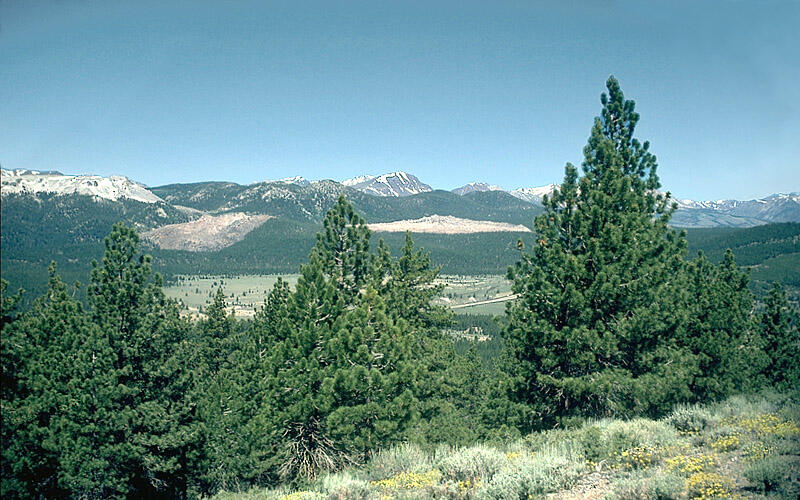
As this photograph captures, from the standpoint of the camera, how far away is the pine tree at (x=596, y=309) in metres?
17.7

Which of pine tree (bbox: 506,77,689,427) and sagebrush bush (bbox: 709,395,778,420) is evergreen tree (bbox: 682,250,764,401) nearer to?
pine tree (bbox: 506,77,689,427)

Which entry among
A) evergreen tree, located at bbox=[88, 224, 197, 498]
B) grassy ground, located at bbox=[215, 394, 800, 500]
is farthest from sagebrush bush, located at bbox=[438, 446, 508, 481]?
evergreen tree, located at bbox=[88, 224, 197, 498]

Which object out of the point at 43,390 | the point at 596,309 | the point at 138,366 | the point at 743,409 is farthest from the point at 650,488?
the point at 43,390

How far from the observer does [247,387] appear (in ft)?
84.6

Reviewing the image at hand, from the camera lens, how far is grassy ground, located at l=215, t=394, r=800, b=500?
7910 mm

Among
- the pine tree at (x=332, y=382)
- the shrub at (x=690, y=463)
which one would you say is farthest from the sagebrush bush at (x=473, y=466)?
the pine tree at (x=332, y=382)

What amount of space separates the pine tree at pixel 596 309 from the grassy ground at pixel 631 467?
449 cm

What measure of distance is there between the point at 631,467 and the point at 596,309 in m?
9.33

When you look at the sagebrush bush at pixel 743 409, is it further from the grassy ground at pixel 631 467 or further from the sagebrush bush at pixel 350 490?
the sagebrush bush at pixel 350 490

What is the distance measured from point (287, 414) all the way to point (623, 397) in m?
12.9

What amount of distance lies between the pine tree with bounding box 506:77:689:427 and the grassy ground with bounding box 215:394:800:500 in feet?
14.7

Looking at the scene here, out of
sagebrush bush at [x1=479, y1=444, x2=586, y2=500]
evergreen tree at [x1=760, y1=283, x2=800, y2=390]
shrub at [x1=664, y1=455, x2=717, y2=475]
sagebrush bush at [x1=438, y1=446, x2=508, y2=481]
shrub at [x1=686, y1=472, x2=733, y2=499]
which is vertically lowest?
evergreen tree at [x1=760, y1=283, x2=800, y2=390]

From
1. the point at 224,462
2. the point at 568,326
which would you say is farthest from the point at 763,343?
the point at 224,462

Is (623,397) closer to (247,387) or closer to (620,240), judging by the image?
(620,240)
